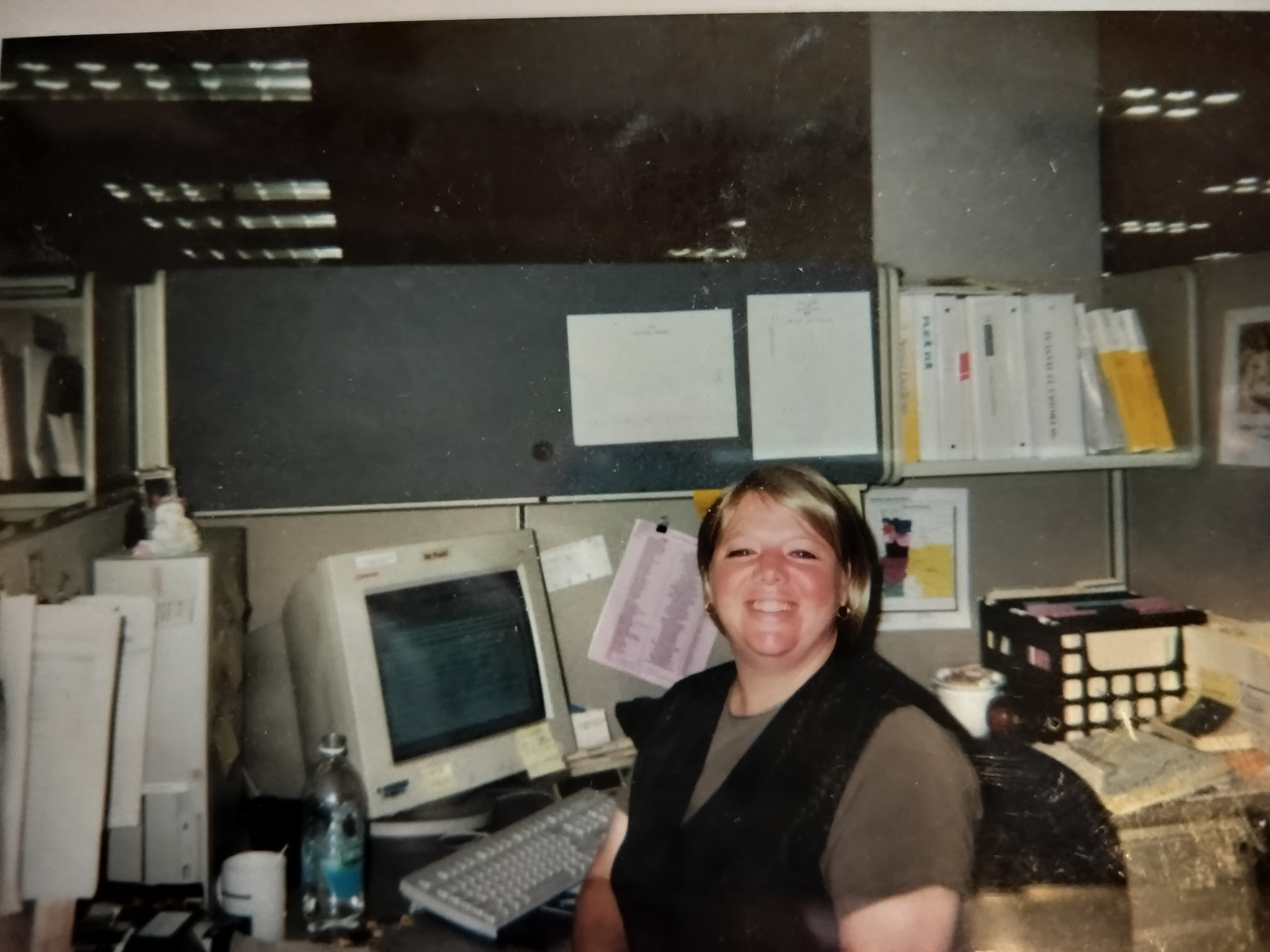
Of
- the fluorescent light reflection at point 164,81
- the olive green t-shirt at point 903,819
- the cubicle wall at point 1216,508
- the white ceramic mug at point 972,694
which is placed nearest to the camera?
the olive green t-shirt at point 903,819

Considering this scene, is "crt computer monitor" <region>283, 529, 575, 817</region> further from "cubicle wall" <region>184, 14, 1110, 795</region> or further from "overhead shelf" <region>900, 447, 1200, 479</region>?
"overhead shelf" <region>900, 447, 1200, 479</region>

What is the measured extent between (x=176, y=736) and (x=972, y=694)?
1.23 m

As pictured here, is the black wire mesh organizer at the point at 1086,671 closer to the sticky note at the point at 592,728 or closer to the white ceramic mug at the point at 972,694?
the white ceramic mug at the point at 972,694

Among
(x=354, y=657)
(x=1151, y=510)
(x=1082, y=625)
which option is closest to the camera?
(x=354, y=657)

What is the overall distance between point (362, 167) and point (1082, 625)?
1317 mm

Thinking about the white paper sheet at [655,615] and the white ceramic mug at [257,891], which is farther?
the white paper sheet at [655,615]

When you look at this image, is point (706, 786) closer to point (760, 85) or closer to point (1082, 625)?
point (1082, 625)

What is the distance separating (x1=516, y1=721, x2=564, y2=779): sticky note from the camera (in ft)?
4.17

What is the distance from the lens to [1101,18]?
1.09 metres

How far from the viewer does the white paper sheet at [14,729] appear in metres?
0.96

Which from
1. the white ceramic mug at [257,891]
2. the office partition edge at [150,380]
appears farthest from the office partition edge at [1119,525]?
the office partition edge at [150,380]

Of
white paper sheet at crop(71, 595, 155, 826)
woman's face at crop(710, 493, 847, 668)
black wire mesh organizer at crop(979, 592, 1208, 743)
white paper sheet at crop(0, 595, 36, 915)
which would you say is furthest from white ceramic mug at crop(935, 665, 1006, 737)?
white paper sheet at crop(0, 595, 36, 915)

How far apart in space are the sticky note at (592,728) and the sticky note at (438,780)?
0.76 ft

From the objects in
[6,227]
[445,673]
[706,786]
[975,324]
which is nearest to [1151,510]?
[975,324]
